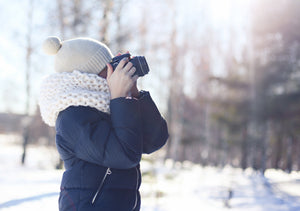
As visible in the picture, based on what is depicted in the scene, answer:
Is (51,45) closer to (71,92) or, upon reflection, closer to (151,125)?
(71,92)

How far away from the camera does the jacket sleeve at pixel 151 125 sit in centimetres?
137

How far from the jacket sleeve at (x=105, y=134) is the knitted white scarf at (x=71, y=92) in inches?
1.5

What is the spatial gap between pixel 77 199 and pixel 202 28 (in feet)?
66.1

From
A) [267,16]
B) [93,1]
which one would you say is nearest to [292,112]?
[267,16]

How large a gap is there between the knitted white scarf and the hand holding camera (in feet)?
0.18

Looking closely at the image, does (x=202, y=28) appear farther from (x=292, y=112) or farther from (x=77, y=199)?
(x=77, y=199)

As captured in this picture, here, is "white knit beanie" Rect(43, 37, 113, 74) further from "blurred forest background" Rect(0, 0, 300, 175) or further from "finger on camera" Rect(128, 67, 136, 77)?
"blurred forest background" Rect(0, 0, 300, 175)

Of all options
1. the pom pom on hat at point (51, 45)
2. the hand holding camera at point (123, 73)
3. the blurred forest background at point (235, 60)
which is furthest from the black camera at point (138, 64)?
the blurred forest background at point (235, 60)

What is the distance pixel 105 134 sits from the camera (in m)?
1.16

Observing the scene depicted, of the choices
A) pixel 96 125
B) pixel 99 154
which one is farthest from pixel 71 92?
pixel 99 154

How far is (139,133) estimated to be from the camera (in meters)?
1.22

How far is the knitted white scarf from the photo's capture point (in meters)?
1.24

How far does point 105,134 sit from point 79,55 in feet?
1.43

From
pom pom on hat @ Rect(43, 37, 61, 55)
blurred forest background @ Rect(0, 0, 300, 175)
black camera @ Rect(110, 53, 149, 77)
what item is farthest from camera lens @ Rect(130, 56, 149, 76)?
blurred forest background @ Rect(0, 0, 300, 175)
